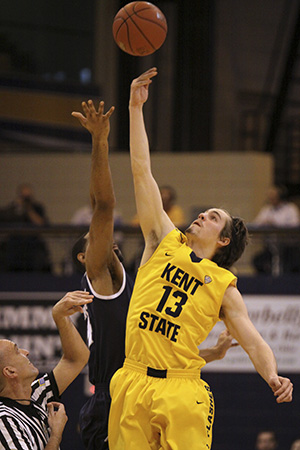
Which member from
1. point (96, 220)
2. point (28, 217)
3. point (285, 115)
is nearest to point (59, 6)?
point (285, 115)

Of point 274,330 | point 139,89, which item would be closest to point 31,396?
point 139,89

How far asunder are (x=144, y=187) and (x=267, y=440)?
6.08 m

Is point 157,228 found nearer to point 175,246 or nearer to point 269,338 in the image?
point 175,246

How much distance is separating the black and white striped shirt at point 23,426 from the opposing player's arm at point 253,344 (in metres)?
1.16

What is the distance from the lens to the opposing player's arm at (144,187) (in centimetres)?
404

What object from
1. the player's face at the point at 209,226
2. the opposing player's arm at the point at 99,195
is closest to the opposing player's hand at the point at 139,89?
the opposing player's arm at the point at 99,195

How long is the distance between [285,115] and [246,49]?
1.87 meters

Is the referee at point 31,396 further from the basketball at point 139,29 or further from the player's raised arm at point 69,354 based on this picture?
the basketball at point 139,29

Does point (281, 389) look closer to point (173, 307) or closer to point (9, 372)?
point (173, 307)

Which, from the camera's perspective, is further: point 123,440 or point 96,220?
point 96,220

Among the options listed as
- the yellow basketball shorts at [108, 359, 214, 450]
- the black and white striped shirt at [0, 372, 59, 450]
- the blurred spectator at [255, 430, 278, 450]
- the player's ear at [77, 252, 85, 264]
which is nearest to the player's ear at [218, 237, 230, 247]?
the yellow basketball shorts at [108, 359, 214, 450]

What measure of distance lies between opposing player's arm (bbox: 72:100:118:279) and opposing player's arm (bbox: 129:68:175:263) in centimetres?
16

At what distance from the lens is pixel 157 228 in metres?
4.08

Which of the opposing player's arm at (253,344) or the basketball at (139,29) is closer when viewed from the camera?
the opposing player's arm at (253,344)
